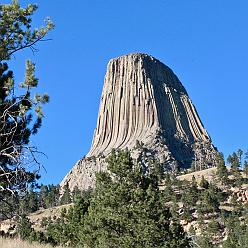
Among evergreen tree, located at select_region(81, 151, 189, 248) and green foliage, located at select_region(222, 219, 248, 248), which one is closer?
evergreen tree, located at select_region(81, 151, 189, 248)

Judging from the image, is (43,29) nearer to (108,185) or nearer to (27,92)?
(27,92)

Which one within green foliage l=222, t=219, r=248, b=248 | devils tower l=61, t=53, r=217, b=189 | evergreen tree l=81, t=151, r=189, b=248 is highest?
devils tower l=61, t=53, r=217, b=189

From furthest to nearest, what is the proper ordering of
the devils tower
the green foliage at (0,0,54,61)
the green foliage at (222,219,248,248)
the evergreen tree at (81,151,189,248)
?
1. the devils tower
2. the green foliage at (222,219,248,248)
3. the evergreen tree at (81,151,189,248)
4. the green foliage at (0,0,54,61)

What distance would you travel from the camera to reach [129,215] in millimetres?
28469

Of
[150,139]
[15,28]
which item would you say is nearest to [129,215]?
[15,28]

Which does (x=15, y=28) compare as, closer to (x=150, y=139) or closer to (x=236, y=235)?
(x=236, y=235)

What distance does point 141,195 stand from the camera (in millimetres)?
28828

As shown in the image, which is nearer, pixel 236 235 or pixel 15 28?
pixel 15 28

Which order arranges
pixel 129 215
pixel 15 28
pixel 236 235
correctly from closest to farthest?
pixel 15 28 → pixel 129 215 → pixel 236 235

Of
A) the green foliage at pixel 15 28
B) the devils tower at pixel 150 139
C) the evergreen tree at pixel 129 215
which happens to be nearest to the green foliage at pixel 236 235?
the evergreen tree at pixel 129 215

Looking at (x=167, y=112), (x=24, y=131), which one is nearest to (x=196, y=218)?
(x=24, y=131)

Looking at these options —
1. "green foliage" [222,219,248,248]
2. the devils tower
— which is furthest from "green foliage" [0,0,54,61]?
the devils tower

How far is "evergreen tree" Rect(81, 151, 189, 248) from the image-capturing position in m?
27.6

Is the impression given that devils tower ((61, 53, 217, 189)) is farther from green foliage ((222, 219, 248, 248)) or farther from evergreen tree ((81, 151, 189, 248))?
evergreen tree ((81, 151, 189, 248))
